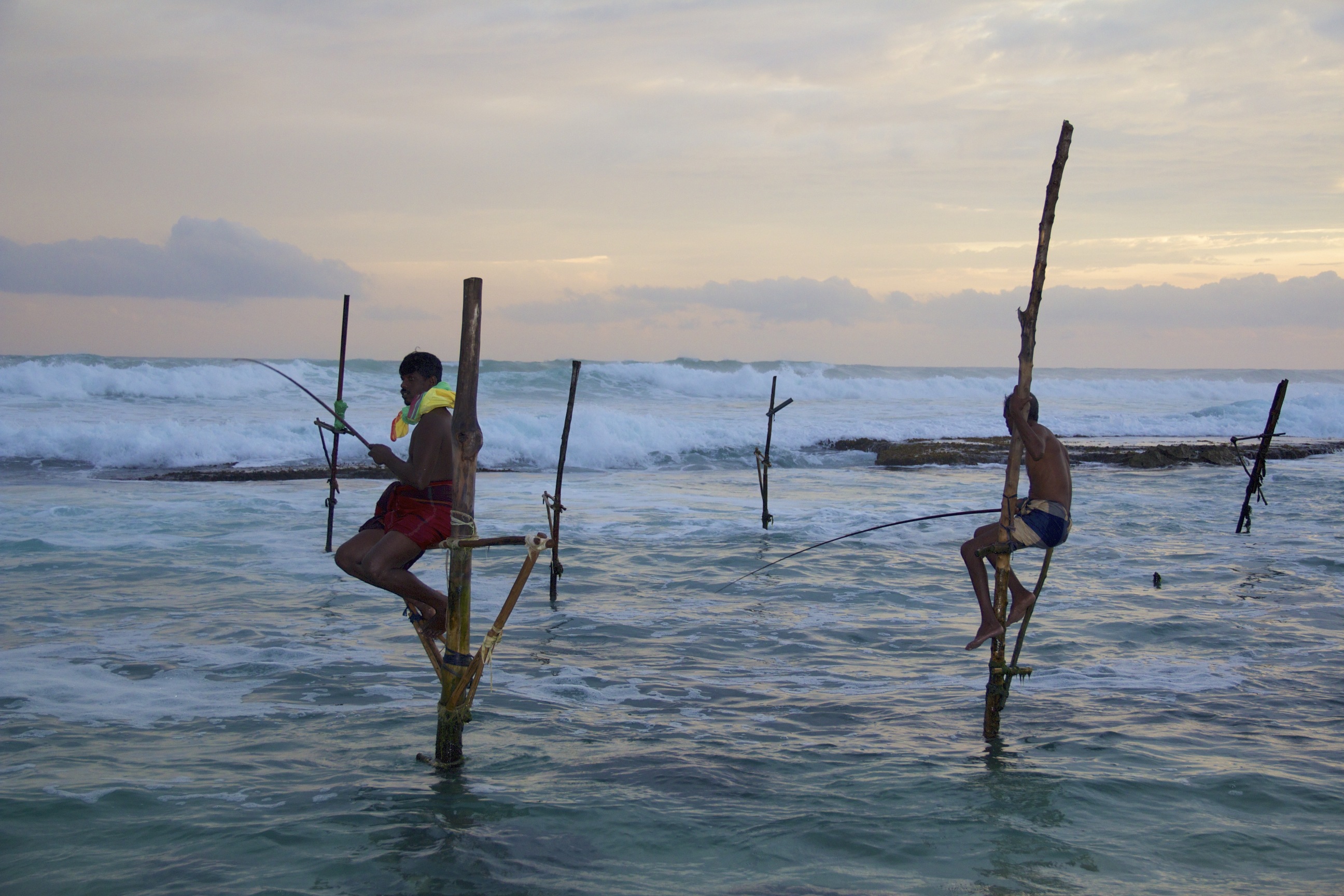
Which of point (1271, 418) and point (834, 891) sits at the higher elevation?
point (1271, 418)

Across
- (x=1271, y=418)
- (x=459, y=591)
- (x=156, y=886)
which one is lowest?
(x=156, y=886)

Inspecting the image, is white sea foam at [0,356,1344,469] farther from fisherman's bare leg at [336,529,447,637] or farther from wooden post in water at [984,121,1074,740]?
wooden post in water at [984,121,1074,740]

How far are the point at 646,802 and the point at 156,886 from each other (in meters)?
2.30

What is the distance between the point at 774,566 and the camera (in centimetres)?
1219

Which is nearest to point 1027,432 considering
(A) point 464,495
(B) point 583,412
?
(A) point 464,495

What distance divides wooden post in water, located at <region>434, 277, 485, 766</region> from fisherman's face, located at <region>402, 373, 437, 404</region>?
0.66 meters

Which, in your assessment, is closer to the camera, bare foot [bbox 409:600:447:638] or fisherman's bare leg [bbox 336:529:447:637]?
fisherman's bare leg [bbox 336:529:447:637]

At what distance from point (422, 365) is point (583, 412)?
23.3 meters

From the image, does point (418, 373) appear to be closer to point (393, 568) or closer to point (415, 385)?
point (415, 385)

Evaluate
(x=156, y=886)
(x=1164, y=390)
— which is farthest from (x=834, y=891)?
(x=1164, y=390)

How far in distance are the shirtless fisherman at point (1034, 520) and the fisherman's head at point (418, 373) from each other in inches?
→ 131

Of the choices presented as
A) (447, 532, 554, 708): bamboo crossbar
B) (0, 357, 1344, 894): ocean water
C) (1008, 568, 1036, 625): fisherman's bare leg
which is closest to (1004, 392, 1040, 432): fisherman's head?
(1008, 568, 1036, 625): fisherman's bare leg

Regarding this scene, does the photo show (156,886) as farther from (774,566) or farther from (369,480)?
(369,480)

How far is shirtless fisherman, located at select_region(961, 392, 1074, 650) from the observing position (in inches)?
226
